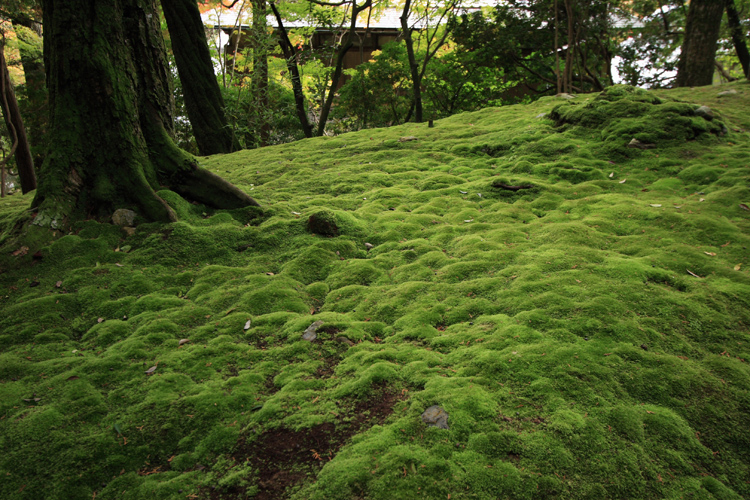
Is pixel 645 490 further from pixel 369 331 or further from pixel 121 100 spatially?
pixel 121 100

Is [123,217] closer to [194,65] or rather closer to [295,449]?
[295,449]

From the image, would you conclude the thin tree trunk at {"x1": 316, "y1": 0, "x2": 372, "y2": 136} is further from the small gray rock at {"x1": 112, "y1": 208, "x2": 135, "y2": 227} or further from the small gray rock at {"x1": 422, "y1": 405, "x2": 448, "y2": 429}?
the small gray rock at {"x1": 422, "y1": 405, "x2": 448, "y2": 429}

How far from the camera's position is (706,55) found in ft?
35.9

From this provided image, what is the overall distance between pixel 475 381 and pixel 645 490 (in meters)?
1.04

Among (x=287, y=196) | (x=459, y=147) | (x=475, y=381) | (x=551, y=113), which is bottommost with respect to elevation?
(x=475, y=381)

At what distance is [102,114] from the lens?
4.60 m

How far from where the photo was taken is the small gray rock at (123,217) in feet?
15.7

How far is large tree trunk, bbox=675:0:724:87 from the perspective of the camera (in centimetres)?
1023

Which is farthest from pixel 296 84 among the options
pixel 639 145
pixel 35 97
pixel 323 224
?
pixel 639 145

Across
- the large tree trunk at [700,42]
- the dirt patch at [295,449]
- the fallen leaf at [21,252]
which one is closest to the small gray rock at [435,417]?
the dirt patch at [295,449]

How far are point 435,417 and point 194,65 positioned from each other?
10415 millimetres

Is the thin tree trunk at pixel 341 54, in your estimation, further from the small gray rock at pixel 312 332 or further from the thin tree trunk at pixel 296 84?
the small gray rock at pixel 312 332

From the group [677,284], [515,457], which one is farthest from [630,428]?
[677,284]

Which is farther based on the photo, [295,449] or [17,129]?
[17,129]
